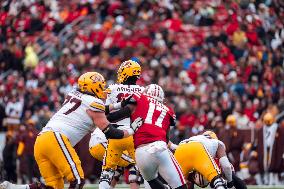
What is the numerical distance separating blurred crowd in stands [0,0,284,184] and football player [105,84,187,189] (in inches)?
349

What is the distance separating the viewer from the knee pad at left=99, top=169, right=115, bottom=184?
13.6m

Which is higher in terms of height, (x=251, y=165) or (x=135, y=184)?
(x=135, y=184)

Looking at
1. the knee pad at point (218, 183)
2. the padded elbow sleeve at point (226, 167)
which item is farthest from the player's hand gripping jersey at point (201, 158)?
the padded elbow sleeve at point (226, 167)

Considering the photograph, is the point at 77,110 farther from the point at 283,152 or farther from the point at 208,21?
the point at 208,21

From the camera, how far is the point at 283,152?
21031 millimetres

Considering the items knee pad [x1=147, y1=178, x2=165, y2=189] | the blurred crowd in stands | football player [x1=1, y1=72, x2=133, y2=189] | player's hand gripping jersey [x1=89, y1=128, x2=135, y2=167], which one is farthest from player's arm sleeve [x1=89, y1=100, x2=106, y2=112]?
the blurred crowd in stands

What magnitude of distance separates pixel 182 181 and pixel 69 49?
14.1m

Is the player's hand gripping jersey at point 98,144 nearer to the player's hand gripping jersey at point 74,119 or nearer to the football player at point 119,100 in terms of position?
the football player at point 119,100

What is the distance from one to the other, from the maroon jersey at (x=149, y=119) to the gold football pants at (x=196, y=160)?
104 centimetres

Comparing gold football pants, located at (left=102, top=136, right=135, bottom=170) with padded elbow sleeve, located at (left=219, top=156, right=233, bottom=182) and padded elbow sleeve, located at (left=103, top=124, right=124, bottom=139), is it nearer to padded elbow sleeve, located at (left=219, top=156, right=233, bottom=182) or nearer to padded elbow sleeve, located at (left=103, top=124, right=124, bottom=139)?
padded elbow sleeve, located at (left=219, top=156, right=233, bottom=182)

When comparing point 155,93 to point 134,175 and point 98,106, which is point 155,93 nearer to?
point 98,106

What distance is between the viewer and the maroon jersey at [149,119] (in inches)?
475

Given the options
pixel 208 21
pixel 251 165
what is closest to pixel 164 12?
pixel 208 21

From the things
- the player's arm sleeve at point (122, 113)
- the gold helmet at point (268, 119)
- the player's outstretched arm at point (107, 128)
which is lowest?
the gold helmet at point (268, 119)
